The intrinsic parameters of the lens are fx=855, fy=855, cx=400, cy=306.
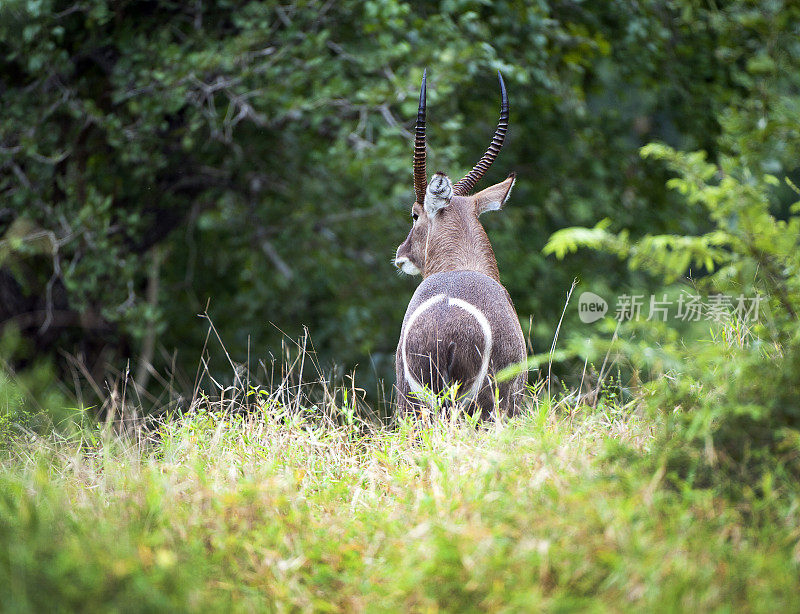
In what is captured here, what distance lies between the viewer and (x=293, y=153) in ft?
35.2

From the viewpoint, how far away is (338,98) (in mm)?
8742

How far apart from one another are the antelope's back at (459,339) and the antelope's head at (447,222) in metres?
0.56

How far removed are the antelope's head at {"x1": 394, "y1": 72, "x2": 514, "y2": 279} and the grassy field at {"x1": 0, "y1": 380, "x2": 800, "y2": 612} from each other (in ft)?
5.44

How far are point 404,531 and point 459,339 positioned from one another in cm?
169

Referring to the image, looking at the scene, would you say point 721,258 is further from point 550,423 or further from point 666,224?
point 666,224

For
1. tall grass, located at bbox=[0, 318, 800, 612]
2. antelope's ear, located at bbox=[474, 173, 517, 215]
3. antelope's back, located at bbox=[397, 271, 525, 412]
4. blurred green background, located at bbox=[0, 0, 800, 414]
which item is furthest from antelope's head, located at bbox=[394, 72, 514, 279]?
blurred green background, located at bbox=[0, 0, 800, 414]

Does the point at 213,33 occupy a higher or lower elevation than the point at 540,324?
higher

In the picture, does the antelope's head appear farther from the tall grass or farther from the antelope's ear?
the tall grass

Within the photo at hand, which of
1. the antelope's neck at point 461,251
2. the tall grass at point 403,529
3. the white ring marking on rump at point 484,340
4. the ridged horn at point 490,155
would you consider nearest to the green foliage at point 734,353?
the tall grass at point 403,529

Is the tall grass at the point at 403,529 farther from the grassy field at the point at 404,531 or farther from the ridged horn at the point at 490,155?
the ridged horn at the point at 490,155

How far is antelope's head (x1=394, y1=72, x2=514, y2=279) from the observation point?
554 cm

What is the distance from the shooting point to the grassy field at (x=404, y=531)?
106 inches

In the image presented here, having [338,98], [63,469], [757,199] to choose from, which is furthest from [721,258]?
[338,98]

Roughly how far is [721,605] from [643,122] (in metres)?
14.2
